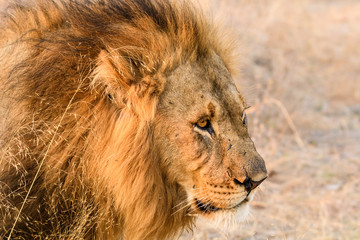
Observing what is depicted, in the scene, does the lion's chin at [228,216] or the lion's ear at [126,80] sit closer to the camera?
the lion's ear at [126,80]

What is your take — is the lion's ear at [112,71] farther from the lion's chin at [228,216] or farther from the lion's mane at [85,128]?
the lion's chin at [228,216]

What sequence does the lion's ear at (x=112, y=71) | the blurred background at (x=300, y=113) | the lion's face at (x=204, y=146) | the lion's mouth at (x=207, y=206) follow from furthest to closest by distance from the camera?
the blurred background at (x=300, y=113)
the lion's mouth at (x=207, y=206)
the lion's face at (x=204, y=146)
the lion's ear at (x=112, y=71)

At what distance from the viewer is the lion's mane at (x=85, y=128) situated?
2.81 metres

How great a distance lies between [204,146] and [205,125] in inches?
4.5

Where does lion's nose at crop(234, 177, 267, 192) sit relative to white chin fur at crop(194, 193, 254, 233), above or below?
above

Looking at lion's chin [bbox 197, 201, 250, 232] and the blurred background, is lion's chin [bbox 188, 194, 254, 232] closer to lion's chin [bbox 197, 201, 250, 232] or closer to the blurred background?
lion's chin [bbox 197, 201, 250, 232]

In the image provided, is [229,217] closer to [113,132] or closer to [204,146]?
[204,146]

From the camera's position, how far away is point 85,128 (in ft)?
9.34

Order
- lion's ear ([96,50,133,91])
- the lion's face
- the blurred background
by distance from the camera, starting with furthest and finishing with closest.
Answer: the blurred background → the lion's face → lion's ear ([96,50,133,91])

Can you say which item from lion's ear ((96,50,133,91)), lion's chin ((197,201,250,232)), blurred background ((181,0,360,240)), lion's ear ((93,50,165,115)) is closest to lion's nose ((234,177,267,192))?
lion's chin ((197,201,250,232))

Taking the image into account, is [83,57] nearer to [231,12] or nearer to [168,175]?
[168,175]

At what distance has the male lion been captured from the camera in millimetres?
2826

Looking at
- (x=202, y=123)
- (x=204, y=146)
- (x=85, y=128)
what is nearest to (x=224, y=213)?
(x=204, y=146)

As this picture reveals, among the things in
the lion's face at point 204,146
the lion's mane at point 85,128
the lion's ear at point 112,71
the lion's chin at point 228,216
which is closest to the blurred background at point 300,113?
the lion's chin at point 228,216
